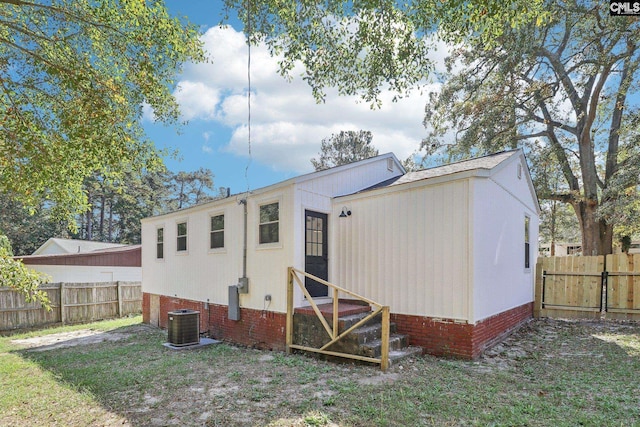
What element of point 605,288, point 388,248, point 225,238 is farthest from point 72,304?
point 605,288

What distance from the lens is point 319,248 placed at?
26.4ft

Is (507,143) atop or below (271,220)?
atop

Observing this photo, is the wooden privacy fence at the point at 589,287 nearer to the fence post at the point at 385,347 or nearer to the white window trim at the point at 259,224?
the fence post at the point at 385,347

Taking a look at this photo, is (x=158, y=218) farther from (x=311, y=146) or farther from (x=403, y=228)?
(x=311, y=146)

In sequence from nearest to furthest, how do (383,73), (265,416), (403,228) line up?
(265,416)
(383,73)
(403,228)

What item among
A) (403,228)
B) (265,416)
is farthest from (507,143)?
(265,416)

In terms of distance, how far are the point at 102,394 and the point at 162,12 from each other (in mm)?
5463

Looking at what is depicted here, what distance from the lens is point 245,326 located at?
26.7 feet

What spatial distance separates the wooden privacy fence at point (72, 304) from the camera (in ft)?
36.8

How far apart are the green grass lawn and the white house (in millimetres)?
697

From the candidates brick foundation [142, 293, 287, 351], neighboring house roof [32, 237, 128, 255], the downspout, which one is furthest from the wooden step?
neighboring house roof [32, 237, 128, 255]

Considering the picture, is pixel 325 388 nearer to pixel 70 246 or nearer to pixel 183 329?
pixel 183 329

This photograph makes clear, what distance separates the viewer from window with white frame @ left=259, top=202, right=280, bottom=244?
301 inches

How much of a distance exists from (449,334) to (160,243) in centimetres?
920
